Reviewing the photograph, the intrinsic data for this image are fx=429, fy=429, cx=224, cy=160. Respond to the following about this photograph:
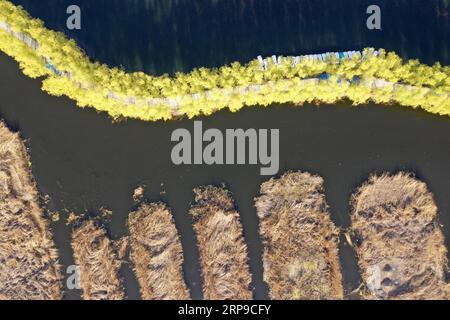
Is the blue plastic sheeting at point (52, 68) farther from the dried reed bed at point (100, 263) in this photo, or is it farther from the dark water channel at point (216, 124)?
the dried reed bed at point (100, 263)

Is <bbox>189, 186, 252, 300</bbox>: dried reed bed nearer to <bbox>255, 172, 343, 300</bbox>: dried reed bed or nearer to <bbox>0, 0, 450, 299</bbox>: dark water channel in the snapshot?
<bbox>0, 0, 450, 299</bbox>: dark water channel

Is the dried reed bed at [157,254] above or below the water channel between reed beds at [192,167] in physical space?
below

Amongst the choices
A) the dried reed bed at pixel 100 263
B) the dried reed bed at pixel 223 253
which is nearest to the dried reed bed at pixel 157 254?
the dried reed bed at pixel 100 263

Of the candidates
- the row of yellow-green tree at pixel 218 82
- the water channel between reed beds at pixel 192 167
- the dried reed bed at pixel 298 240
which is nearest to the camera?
the row of yellow-green tree at pixel 218 82

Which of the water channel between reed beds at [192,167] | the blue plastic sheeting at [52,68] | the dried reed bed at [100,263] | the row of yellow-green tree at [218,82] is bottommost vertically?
the dried reed bed at [100,263]

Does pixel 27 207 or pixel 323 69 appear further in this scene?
pixel 27 207
